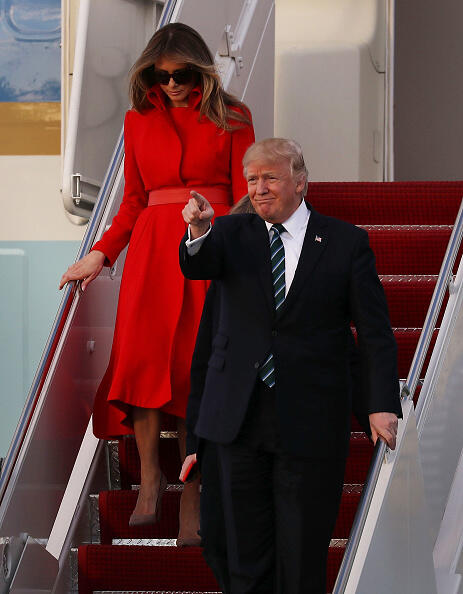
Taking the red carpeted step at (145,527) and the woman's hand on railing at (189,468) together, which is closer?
the woman's hand on railing at (189,468)

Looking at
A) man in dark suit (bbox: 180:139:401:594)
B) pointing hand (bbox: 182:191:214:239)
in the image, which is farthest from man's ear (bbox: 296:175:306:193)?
pointing hand (bbox: 182:191:214:239)

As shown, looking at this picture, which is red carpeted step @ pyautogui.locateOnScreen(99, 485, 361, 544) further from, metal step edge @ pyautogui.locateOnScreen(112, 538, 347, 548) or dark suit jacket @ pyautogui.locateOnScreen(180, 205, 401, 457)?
dark suit jacket @ pyautogui.locateOnScreen(180, 205, 401, 457)

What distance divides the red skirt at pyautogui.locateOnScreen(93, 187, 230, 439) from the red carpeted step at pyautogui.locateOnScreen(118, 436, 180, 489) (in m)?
0.38

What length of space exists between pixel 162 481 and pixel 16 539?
0.52m

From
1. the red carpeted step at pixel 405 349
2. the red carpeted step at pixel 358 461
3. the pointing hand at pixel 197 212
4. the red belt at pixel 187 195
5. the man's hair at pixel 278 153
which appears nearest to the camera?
the pointing hand at pixel 197 212

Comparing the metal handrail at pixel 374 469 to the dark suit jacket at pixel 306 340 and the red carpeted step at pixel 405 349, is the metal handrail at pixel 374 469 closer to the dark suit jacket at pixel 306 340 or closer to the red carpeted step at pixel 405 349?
the dark suit jacket at pixel 306 340

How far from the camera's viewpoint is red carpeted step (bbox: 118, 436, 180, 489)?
4387mm

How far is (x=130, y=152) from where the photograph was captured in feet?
13.6

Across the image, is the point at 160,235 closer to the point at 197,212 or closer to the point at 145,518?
the point at 145,518

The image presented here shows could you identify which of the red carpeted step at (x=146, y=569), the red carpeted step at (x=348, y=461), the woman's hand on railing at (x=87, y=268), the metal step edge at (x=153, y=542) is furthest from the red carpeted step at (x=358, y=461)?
the woman's hand on railing at (x=87, y=268)

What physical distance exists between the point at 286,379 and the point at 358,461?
4.61 feet

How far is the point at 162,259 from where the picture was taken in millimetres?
4090

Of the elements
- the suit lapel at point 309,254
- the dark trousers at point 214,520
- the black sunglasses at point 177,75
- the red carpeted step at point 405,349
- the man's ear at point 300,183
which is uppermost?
the black sunglasses at point 177,75

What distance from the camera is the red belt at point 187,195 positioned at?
4070 mm
